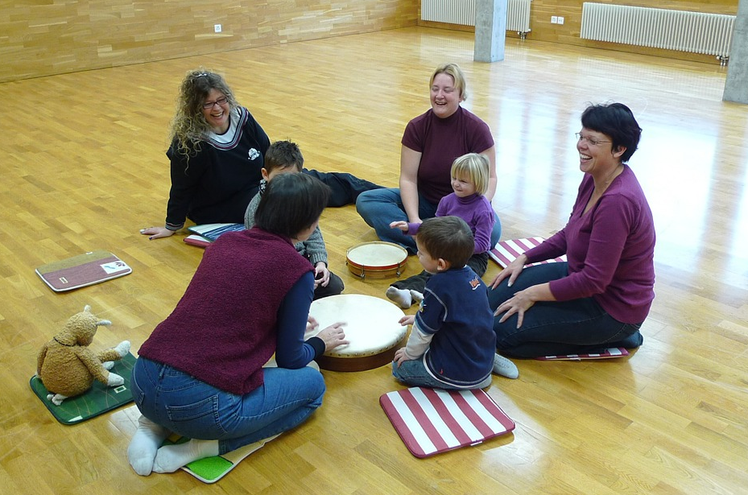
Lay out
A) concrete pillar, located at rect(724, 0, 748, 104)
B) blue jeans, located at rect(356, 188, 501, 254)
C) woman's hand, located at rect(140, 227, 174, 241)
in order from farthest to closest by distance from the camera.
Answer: concrete pillar, located at rect(724, 0, 748, 104), woman's hand, located at rect(140, 227, 174, 241), blue jeans, located at rect(356, 188, 501, 254)

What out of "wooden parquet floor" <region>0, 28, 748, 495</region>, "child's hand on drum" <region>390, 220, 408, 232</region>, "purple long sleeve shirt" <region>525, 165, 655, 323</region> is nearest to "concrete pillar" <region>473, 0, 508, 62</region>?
"wooden parquet floor" <region>0, 28, 748, 495</region>

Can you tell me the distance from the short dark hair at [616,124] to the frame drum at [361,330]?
104 centimetres

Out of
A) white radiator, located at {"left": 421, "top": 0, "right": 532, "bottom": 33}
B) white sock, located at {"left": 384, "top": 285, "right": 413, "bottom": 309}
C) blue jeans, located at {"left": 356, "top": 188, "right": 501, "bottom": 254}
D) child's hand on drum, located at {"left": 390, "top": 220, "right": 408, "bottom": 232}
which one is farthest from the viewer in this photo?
white radiator, located at {"left": 421, "top": 0, "right": 532, "bottom": 33}

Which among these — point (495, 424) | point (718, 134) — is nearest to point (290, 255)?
point (495, 424)

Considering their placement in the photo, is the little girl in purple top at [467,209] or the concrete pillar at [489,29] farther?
the concrete pillar at [489,29]

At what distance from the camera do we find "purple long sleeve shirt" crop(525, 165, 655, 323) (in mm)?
2512

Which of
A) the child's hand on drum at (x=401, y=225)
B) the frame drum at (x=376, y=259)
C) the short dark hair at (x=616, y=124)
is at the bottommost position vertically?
the frame drum at (x=376, y=259)

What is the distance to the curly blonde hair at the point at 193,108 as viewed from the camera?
357 centimetres

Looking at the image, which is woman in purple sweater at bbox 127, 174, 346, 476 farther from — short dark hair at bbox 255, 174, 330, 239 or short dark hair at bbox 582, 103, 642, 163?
short dark hair at bbox 582, 103, 642, 163

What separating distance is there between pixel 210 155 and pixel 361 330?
1539mm

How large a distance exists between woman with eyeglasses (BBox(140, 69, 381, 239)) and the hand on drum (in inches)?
59.8

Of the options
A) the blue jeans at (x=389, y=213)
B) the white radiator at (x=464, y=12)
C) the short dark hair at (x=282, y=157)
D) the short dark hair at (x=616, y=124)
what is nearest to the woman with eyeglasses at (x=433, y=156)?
the blue jeans at (x=389, y=213)

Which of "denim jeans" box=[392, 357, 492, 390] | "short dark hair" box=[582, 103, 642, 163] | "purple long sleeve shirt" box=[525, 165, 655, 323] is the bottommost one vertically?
"denim jeans" box=[392, 357, 492, 390]

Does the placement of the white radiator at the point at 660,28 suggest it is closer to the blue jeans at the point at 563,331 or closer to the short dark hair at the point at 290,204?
the blue jeans at the point at 563,331
